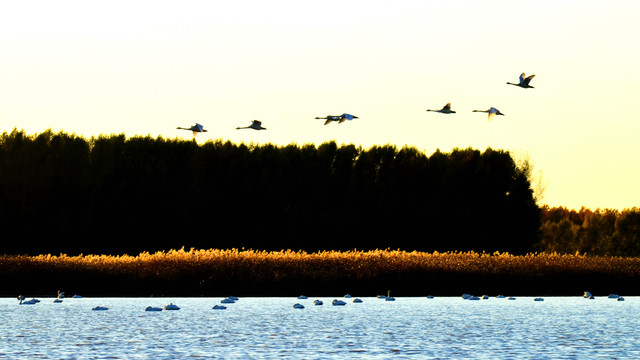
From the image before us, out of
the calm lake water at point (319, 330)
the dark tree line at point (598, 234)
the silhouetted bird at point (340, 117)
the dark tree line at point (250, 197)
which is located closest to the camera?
the calm lake water at point (319, 330)

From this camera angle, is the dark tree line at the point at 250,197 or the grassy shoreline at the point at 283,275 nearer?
the grassy shoreline at the point at 283,275

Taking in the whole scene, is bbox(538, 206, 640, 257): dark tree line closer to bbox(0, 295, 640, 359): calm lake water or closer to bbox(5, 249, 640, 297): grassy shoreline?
bbox(5, 249, 640, 297): grassy shoreline

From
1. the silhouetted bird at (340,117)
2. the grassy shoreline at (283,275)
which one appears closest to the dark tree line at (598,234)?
the grassy shoreline at (283,275)

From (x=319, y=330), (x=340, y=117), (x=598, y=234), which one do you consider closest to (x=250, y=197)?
(x=319, y=330)

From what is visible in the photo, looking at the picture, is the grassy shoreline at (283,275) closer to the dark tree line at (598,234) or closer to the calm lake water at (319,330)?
the calm lake water at (319,330)

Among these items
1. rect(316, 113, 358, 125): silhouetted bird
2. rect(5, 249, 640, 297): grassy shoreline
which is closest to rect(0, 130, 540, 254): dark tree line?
rect(5, 249, 640, 297): grassy shoreline

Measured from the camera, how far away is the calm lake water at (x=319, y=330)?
22.2 metres

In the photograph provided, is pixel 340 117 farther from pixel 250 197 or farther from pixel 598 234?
pixel 598 234

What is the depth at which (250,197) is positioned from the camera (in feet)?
184

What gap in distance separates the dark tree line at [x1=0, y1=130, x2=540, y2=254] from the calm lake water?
1355 centimetres

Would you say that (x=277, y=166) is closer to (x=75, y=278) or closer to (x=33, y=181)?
(x=33, y=181)

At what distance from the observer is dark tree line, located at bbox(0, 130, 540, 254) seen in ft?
176

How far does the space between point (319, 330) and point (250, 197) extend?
28.8 m

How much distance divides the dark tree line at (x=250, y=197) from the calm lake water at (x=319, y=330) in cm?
1355
